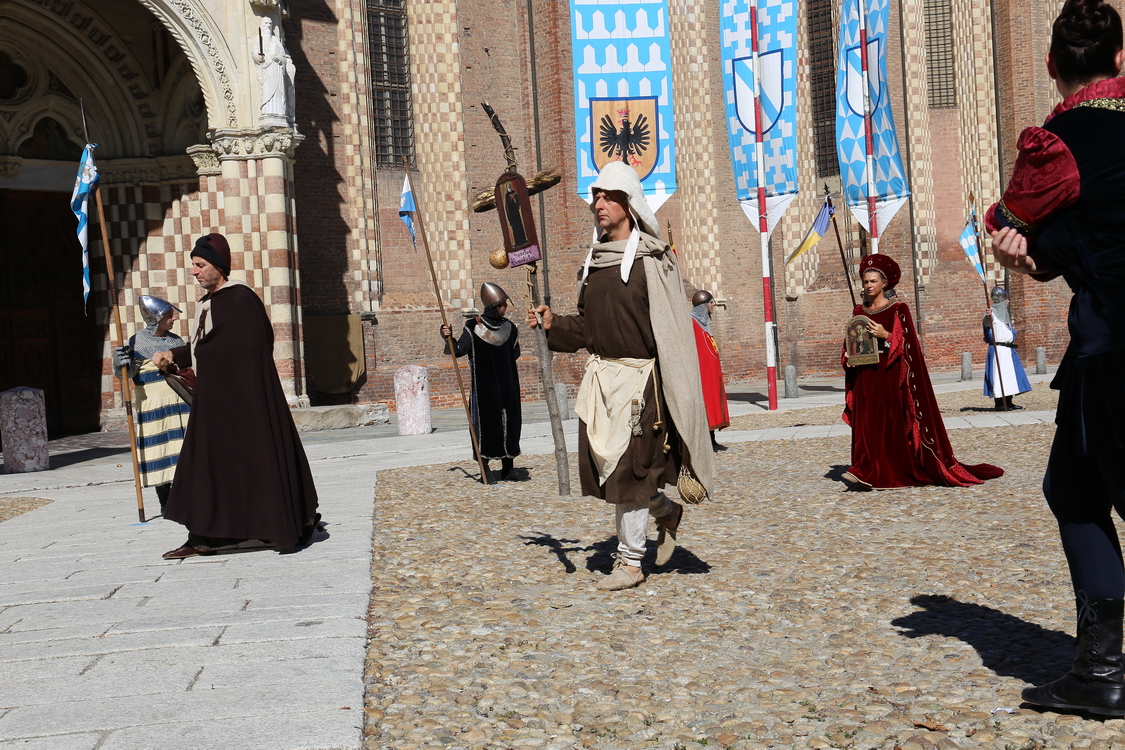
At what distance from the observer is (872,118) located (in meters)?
17.1

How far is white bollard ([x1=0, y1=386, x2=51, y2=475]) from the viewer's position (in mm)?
12258

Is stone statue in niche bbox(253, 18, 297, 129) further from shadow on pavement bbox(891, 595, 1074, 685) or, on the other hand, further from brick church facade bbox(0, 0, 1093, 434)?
shadow on pavement bbox(891, 595, 1074, 685)

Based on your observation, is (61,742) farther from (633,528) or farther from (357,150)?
(357,150)

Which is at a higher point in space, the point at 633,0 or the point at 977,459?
the point at 633,0

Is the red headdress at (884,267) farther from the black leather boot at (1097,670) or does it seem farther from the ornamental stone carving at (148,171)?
the ornamental stone carving at (148,171)

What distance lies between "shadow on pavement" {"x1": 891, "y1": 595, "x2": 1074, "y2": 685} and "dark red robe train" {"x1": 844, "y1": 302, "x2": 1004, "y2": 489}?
3734 millimetres

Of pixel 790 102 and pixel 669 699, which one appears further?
pixel 790 102

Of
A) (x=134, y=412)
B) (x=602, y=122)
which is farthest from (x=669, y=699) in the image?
(x=602, y=122)

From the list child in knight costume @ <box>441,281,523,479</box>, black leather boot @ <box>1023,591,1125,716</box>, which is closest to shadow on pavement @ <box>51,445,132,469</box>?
child in knight costume @ <box>441,281,523,479</box>

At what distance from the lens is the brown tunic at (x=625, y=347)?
515 cm

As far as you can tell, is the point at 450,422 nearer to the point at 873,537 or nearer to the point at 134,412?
the point at 134,412

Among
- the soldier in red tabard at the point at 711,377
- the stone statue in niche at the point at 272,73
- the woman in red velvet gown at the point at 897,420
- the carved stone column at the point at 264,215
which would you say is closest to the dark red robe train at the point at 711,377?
the soldier in red tabard at the point at 711,377

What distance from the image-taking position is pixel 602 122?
17516 mm

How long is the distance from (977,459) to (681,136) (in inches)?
631
